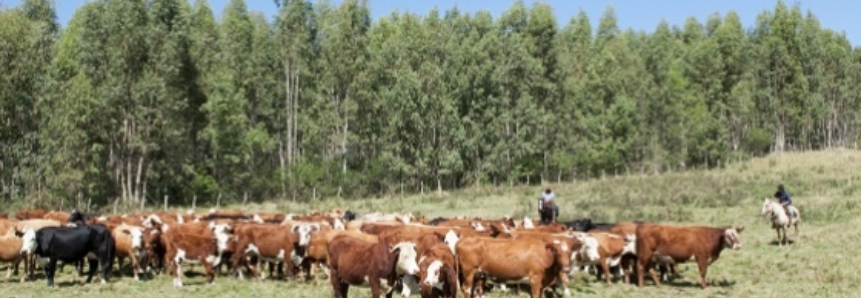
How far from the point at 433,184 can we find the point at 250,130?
1466cm

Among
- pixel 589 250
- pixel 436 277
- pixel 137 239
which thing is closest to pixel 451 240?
pixel 436 277

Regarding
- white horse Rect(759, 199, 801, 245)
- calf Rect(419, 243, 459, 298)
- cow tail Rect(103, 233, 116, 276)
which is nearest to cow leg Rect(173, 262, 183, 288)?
cow tail Rect(103, 233, 116, 276)

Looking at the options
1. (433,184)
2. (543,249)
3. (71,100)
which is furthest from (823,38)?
(543,249)

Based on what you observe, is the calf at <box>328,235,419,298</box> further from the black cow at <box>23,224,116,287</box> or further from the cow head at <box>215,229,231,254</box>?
the black cow at <box>23,224,116,287</box>

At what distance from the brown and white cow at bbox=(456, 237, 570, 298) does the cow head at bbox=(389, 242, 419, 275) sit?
7.09 ft

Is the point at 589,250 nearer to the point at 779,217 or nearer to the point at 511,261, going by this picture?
the point at 511,261

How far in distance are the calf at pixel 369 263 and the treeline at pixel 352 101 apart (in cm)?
3599

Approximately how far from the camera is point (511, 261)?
14820 mm

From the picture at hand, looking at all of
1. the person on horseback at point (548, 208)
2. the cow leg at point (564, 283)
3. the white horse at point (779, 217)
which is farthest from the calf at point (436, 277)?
the white horse at point (779, 217)

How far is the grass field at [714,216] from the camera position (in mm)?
17203

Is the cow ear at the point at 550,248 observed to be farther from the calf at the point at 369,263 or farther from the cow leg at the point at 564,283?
the calf at the point at 369,263

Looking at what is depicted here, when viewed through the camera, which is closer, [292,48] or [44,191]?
[44,191]

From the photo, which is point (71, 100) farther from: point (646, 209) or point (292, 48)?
point (646, 209)

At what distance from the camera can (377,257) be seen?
13531 mm
